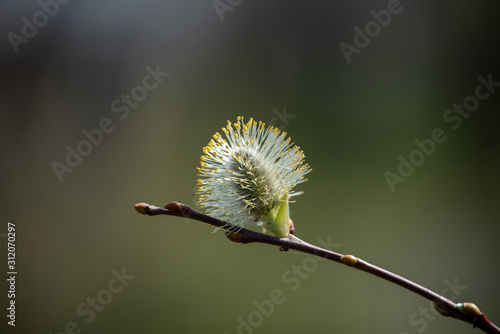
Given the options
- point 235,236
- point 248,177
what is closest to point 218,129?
point 248,177

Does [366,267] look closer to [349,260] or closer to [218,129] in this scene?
[349,260]

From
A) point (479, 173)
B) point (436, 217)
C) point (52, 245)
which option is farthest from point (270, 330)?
point (479, 173)

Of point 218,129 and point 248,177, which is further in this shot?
point 218,129

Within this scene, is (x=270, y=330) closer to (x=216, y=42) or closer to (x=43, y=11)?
(x=216, y=42)

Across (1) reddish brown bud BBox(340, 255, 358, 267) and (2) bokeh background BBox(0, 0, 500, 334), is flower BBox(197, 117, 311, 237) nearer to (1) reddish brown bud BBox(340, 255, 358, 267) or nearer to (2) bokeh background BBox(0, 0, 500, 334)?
(1) reddish brown bud BBox(340, 255, 358, 267)

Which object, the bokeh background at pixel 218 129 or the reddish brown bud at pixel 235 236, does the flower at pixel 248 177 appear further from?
the bokeh background at pixel 218 129

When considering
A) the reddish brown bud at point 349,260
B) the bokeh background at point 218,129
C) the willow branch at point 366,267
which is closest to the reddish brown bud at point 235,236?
the willow branch at point 366,267
